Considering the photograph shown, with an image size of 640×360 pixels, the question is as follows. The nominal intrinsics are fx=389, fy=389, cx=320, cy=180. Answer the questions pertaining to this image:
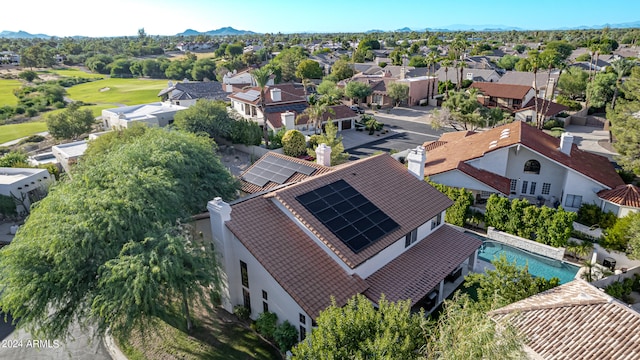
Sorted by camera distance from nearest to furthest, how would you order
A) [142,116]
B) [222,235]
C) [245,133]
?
[222,235]
[245,133]
[142,116]

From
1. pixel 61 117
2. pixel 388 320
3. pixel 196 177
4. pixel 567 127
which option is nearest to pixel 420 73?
pixel 567 127

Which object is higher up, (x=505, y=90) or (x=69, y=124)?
(x=505, y=90)

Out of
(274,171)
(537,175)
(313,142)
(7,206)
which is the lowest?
(7,206)

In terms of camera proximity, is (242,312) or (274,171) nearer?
(242,312)

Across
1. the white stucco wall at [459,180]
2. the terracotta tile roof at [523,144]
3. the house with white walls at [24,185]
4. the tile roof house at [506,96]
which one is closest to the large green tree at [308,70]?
the tile roof house at [506,96]

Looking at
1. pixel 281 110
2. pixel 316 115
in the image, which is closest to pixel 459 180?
pixel 316 115

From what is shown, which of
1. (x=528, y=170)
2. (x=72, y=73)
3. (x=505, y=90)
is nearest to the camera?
(x=528, y=170)

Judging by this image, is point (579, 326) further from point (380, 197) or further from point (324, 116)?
point (324, 116)
